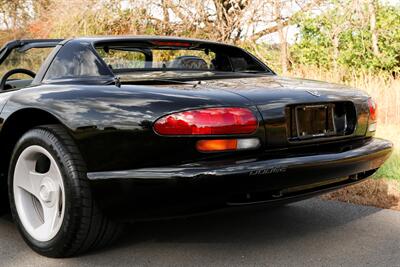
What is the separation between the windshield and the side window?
9 cm

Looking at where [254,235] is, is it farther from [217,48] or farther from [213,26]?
[213,26]

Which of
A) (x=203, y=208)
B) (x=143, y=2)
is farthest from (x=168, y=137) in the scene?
(x=143, y=2)

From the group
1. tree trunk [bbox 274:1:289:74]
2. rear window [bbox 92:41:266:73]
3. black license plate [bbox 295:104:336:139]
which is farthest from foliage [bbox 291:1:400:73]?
black license plate [bbox 295:104:336:139]

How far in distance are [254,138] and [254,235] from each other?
867 mm

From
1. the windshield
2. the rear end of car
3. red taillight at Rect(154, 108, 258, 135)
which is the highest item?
the windshield

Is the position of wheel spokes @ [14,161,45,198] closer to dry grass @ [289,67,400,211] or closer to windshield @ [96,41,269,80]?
windshield @ [96,41,269,80]

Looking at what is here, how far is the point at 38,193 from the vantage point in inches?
120

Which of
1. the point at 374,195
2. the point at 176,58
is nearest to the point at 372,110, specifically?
the point at 374,195

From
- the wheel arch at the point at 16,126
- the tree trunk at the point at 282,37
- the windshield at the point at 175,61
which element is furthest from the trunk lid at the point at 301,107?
the tree trunk at the point at 282,37

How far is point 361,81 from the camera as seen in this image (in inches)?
326

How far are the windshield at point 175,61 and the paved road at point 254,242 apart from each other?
3.18 ft

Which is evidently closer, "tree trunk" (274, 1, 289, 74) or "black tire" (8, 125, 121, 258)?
"black tire" (8, 125, 121, 258)

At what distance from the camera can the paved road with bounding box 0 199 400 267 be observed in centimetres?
277

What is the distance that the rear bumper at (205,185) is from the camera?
2.42 m
